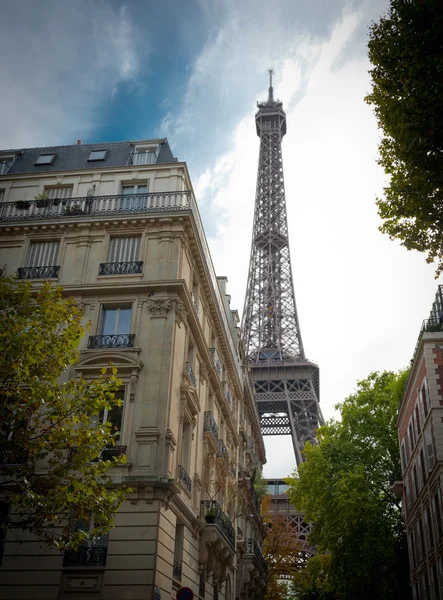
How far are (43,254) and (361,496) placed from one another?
20295 mm

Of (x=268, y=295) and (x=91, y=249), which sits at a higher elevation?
(x=268, y=295)

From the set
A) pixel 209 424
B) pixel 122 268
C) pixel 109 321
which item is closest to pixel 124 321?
pixel 109 321

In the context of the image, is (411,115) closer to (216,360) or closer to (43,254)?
(43,254)

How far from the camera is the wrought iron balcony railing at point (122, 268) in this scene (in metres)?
23.6

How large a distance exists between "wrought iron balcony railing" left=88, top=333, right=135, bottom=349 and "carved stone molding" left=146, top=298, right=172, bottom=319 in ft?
3.52

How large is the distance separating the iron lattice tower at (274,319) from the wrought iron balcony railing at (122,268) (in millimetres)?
58786

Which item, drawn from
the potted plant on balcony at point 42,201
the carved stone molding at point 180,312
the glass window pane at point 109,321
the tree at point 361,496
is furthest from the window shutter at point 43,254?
the tree at point 361,496

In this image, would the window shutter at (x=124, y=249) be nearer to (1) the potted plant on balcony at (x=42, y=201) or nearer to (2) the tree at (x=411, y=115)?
(1) the potted plant on balcony at (x=42, y=201)

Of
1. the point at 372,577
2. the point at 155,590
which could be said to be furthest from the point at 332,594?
the point at 155,590

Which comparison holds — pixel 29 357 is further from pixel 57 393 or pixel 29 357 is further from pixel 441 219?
pixel 441 219

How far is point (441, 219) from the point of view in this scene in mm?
16719

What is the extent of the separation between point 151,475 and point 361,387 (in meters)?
25.3

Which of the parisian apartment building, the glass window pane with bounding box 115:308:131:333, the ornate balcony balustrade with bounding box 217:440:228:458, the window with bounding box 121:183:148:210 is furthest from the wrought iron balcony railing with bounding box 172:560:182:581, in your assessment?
the window with bounding box 121:183:148:210

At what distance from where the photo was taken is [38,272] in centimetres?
2427
